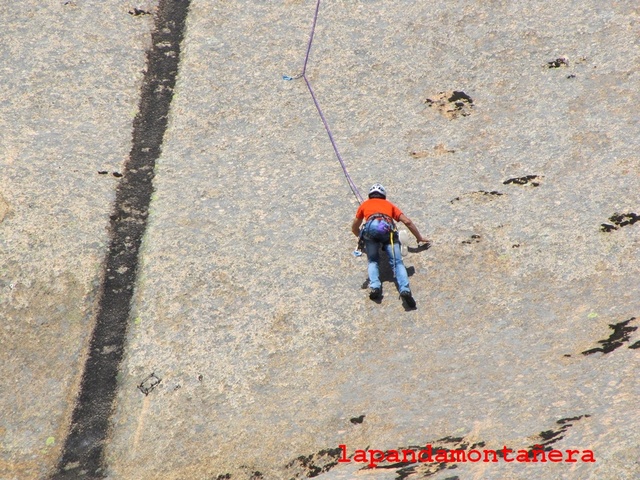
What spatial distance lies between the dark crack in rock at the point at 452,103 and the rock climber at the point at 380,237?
3.98 metres

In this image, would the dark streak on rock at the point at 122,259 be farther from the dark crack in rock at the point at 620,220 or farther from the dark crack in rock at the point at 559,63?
the dark crack in rock at the point at 559,63

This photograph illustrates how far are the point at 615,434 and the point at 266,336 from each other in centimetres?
586

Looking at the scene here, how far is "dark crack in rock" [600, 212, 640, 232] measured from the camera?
40.5 ft

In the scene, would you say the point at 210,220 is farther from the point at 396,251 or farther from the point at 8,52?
the point at 8,52

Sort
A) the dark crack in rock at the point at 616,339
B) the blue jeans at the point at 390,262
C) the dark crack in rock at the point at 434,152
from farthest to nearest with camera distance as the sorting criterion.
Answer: the dark crack in rock at the point at 434,152, the blue jeans at the point at 390,262, the dark crack in rock at the point at 616,339

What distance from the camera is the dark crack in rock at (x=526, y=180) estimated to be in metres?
13.7

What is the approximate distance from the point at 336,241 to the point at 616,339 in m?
5.32

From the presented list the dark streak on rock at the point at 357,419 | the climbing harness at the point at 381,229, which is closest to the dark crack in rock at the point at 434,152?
the climbing harness at the point at 381,229

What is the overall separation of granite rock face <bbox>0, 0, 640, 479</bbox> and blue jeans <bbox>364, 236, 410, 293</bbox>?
44 cm

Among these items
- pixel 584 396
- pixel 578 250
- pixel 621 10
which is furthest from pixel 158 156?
pixel 621 10

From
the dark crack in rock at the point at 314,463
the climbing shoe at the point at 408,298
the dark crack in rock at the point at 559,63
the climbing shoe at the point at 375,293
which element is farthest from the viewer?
the dark crack in rock at the point at 559,63

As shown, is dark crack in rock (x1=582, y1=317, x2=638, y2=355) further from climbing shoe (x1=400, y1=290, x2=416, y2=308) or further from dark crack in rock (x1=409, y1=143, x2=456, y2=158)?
dark crack in rock (x1=409, y1=143, x2=456, y2=158)

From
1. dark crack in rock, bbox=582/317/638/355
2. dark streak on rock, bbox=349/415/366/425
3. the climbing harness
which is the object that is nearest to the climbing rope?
the climbing harness

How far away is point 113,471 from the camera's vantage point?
33.8ft
